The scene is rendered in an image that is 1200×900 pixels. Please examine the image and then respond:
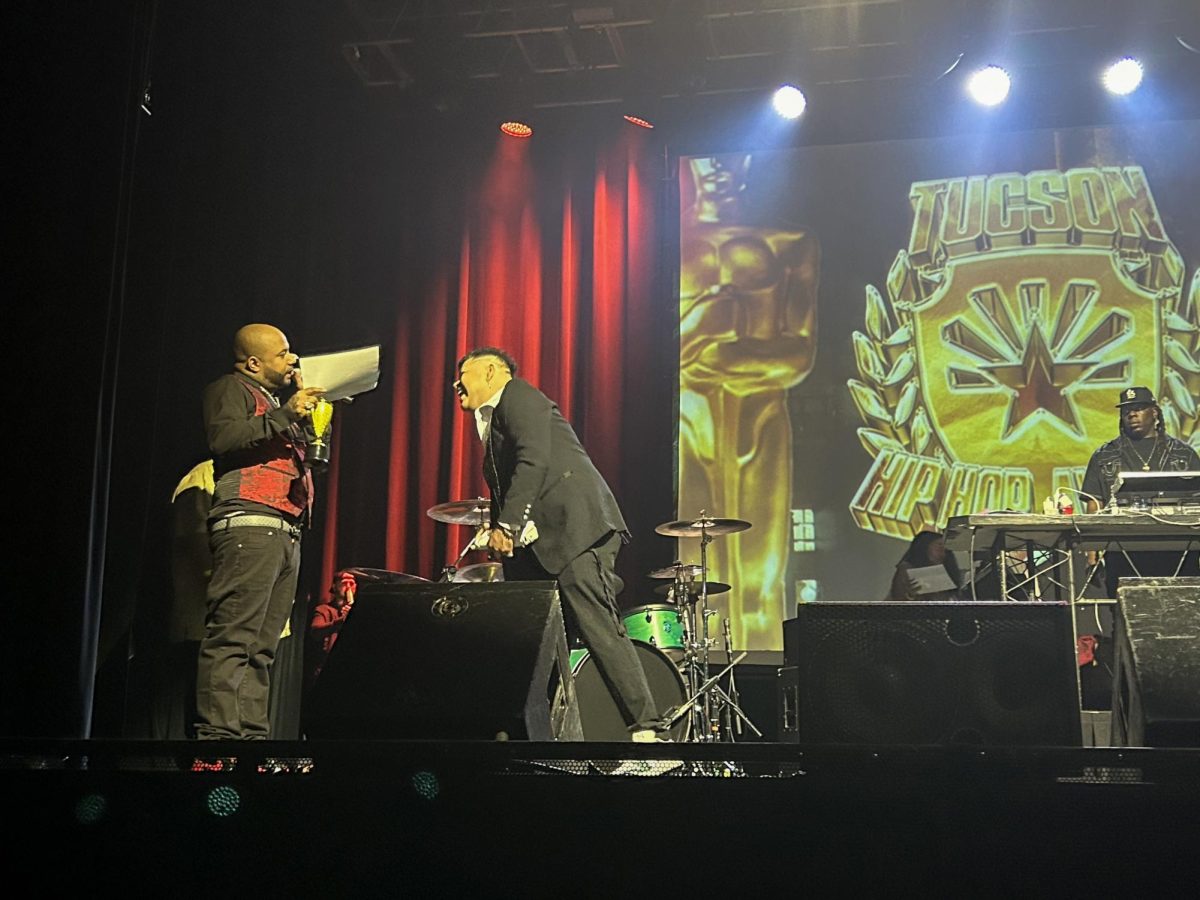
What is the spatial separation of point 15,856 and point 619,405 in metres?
5.52

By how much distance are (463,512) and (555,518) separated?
221 cm

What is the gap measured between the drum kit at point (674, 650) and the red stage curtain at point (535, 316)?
1.30 meters

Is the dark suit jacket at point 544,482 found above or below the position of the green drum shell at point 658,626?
above

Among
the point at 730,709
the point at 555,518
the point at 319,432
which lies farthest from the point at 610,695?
the point at 319,432

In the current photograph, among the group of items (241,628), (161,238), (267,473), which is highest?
(161,238)

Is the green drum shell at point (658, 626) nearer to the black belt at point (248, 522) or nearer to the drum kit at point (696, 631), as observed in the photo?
the drum kit at point (696, 631)

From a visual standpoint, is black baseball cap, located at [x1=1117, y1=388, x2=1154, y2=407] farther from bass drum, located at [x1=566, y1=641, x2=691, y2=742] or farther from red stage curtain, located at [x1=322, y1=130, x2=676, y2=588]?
bass drum, located at [x1=566, y1=641, x2=691, y2=742]

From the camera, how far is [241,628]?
3812mm

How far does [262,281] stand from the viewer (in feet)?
22.0

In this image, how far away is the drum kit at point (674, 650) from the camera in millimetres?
5273

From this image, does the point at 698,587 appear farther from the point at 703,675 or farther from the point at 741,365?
the point at 741,365

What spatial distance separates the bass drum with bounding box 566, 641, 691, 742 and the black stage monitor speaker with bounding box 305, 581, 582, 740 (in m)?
1.93

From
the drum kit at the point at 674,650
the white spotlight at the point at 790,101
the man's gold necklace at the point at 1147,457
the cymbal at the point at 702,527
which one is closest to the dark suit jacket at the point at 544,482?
the drum kit at the point at 674,650

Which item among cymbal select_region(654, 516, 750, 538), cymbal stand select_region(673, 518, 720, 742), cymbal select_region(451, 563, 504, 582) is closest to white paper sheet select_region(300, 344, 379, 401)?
cymbal select_region(451, 563, 504, 582)
